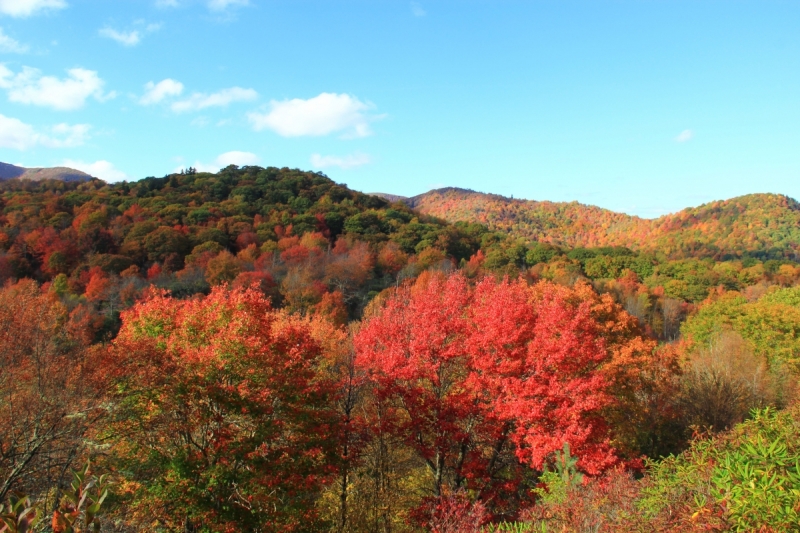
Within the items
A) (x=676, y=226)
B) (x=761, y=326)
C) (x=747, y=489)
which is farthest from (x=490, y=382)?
(x=676, y=226)

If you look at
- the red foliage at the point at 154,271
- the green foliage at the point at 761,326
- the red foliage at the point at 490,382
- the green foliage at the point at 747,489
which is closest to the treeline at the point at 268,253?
the red foliage at the point at 154,271

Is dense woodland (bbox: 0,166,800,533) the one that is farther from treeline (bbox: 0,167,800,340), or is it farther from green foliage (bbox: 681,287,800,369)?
treeline (bbox: 0,167,800,340)

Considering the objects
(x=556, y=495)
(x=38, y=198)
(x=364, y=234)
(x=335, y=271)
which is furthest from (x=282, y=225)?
(x=556, y=495)

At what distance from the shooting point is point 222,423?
12.5 m

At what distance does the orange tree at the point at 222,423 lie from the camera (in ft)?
36.8

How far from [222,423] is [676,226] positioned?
161 m

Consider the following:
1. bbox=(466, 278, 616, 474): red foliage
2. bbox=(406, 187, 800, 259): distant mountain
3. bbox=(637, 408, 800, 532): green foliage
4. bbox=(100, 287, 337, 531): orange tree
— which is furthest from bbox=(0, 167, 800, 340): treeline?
bbox=(637, 408, 800, 532): green foliage

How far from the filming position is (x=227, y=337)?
41.2 feet

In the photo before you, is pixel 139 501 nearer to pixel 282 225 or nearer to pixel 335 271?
pixel 335 271

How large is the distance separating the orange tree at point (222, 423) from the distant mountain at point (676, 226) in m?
114

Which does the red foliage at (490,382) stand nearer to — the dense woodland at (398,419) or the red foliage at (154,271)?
the dense woodland at (398,419)

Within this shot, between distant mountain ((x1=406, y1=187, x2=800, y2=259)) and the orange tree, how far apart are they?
114m

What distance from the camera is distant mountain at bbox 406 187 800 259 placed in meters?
120

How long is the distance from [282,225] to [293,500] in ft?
236
